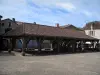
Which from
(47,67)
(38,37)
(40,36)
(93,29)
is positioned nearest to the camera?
(47,67)

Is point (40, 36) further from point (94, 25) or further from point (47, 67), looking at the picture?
point (94, 25)

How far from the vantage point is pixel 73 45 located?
36.8m

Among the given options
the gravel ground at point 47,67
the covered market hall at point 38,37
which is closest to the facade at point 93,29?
the covered market hall at point 38,37

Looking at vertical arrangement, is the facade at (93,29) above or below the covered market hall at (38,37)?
above

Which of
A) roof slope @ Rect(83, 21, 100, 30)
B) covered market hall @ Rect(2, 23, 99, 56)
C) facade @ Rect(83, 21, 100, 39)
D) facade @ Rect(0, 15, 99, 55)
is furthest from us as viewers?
roof slope @ Rect(83, 21, 100, 30)

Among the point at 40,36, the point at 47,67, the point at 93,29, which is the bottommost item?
the point at 47,67

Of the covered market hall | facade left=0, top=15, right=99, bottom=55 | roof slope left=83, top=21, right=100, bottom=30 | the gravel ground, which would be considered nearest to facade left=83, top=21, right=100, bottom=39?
roof slope left=83, top=21, right=100, bottom=30

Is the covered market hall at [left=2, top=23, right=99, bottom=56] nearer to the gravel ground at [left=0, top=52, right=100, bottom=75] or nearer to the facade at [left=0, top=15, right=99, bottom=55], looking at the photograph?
the facade at [left=0, top=15, right=99, bottom=55]

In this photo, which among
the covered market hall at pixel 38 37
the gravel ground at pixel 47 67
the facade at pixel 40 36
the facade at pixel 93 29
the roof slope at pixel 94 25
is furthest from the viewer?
the roof slope at pixel 94 25

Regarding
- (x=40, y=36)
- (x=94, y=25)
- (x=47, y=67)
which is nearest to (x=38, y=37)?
(x=40, y=36)

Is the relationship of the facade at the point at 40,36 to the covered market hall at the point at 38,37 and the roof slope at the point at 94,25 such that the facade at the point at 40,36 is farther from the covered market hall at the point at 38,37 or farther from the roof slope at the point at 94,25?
the roof slope at the point at 94,25

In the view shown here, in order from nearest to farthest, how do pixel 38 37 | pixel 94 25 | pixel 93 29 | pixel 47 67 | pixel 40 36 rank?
1. pixel 47 67
2. pixel 40 36
3. pixel 38 37
4. pixel 93 29
5. pixel 94 25

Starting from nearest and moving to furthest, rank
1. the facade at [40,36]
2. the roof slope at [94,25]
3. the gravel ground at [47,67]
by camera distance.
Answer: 1. the gravel ground at [47,67]
2. the facade at [40,36]
3. the roof slope at [94,25]

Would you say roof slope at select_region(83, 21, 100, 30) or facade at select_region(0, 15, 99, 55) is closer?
facade at select_region(0, 15, 99, 55)
